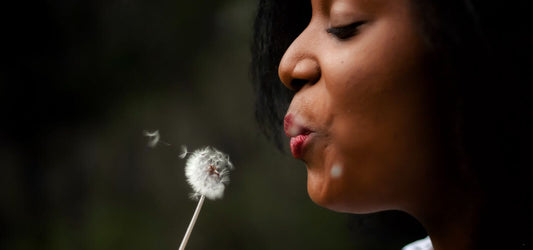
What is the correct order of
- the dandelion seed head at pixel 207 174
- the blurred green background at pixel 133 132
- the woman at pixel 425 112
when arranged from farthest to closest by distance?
the blurred green background at pixel 133 132 → the dandelion seed head at pixel 207 174 → the woman at pixel 425 112

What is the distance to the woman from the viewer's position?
0.50 meters

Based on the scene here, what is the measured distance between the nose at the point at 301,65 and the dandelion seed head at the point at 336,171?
104mm

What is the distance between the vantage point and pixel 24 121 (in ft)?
4.98

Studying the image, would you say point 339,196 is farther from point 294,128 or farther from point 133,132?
point 133,132

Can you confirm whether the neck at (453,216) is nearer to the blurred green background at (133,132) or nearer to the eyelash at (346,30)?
the eyelash at (346,30)

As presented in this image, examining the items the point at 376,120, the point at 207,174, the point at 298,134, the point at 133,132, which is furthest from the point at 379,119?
the point at 133,132

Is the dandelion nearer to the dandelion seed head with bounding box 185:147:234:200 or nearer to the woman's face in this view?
the dandelion seed head with bounding box 185:147:234:200

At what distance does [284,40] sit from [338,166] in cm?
33

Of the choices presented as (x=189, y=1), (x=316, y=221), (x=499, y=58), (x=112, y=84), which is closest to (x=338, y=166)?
(x=499, y=58)

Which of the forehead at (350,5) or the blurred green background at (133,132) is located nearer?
the forehead at (350,5)

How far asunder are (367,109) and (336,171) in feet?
0.28

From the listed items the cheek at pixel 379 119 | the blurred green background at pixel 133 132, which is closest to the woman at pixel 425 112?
the cheek at pixel 379 119

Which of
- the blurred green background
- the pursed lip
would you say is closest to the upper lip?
the pursed lip

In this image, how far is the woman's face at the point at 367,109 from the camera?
512 mm
